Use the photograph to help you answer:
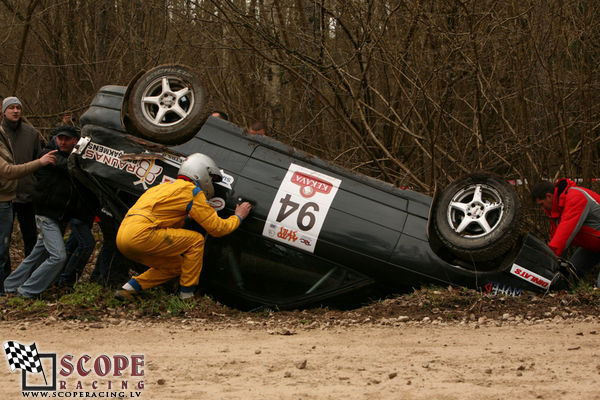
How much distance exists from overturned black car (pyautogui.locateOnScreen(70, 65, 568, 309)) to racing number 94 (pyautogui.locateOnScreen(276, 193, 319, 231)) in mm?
10

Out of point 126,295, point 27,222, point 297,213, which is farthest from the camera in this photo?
point 27,222

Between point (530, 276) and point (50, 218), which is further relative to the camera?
point (50, 218)

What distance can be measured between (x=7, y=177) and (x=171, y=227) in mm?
1895

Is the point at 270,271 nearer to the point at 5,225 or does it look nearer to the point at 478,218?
the point at 478,218

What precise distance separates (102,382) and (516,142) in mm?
6150

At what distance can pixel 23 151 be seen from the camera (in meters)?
7.81

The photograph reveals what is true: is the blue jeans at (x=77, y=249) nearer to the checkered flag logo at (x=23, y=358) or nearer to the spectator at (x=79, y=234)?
the spectator at (x=79, y=234)

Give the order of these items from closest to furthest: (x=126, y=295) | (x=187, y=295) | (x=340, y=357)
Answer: (x=340, y=357) → (x=187, y=295) → (x=126, y=295)

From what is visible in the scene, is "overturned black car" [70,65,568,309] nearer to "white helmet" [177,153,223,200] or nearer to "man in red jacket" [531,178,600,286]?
"white helmet" [177,153,223,200]

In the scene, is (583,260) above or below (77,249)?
above

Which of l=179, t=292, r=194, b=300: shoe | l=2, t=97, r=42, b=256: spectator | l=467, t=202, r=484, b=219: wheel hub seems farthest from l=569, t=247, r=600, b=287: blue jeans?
l=2, t=97, r=42, b=256: spectator

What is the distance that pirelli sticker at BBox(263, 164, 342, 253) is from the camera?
653 cm

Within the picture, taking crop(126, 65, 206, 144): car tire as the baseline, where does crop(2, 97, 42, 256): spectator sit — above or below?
below

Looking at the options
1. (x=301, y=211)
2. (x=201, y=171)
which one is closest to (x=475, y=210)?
(x=301, y=211)
